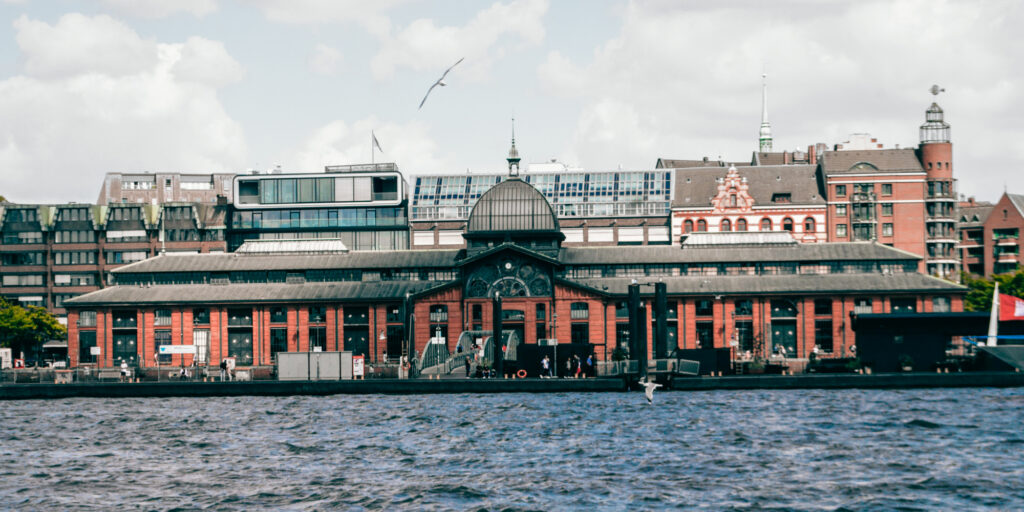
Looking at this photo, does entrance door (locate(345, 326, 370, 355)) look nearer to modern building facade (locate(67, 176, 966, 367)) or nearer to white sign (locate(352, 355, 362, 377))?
modern building facade (locate(67, 176, 966, 367))

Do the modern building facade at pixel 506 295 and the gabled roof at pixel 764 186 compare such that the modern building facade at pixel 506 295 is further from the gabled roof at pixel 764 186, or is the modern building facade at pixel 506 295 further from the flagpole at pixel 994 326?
the flagpole at pixel 994 326

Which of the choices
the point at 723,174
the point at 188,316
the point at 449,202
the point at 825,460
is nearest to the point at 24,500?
the point at 825,460

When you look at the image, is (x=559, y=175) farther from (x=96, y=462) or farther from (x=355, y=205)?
(x=96, y=462)

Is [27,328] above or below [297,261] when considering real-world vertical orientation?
below

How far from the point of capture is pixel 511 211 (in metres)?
139

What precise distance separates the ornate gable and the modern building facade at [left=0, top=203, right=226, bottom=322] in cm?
6837

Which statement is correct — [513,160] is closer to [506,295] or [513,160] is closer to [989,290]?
[506,295]

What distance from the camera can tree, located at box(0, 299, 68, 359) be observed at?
15325cm

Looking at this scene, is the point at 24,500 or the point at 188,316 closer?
the point at 24,500

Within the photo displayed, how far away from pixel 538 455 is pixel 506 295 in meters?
71.6

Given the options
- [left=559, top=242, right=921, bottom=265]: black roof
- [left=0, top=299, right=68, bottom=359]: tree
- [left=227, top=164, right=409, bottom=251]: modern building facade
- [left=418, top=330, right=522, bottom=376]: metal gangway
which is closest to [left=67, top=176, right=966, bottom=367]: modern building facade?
[left=559, top=242, right=921, bottom=265]: black roof

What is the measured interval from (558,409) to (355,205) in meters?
89.1

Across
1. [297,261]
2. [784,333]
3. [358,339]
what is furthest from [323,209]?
[784,333]

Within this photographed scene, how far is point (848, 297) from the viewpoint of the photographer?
421 ft
